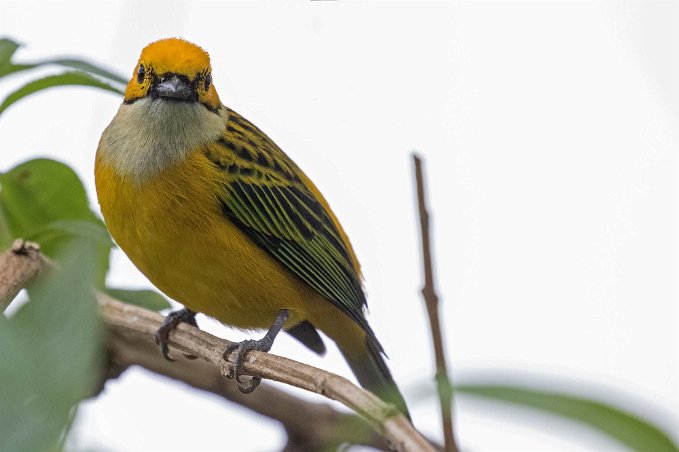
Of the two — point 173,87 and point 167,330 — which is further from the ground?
point 173,87

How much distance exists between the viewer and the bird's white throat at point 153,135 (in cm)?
379

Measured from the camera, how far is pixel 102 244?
3133mm

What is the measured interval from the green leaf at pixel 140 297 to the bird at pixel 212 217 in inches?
6.2

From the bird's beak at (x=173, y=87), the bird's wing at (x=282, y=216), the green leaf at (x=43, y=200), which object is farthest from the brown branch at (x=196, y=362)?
the bird's beak at (x=173, y=87)

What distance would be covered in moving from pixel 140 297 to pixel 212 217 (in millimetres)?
511

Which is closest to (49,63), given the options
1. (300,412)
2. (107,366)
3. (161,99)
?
(161,99)

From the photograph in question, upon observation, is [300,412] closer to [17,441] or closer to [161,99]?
[161,99]

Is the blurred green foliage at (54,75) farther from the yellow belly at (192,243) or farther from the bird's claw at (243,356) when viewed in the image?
the bird's claw at (243,356)

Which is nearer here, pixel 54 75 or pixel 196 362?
pixel 54 75

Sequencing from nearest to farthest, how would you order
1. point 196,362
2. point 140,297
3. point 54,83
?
1. point 54,83
2. point 140,297
3. point 196,362

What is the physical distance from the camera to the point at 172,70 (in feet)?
12.7

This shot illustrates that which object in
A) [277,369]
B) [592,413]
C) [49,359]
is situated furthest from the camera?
[277,369]

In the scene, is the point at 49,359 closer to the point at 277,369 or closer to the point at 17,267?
the point at 277,369

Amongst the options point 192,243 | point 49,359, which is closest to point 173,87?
point 192,243
